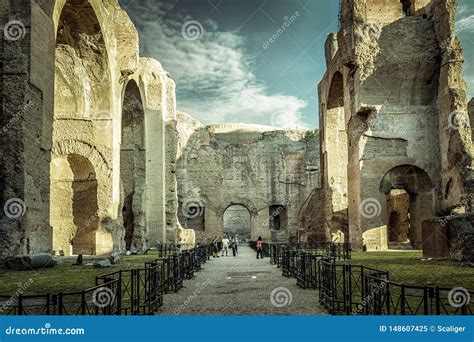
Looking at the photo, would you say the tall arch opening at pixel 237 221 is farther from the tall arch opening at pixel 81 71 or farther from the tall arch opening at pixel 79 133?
the tall arch opening at pixel 81 71

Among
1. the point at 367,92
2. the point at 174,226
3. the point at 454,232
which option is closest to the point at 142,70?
the point at 174,226

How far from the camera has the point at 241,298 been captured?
294 inches

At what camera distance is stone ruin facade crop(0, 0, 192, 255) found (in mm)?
10984

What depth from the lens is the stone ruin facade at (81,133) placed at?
36.0 feet

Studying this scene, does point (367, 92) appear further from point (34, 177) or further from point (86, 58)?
point (34, 177)

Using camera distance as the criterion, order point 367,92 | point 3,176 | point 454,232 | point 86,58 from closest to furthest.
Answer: point 3,176, point 454,232, point 86,58, point 367,92

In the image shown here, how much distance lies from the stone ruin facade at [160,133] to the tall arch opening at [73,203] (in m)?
0.05

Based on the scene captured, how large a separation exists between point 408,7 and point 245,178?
1599 cm

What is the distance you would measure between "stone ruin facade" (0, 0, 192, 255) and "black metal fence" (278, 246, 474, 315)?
615cm

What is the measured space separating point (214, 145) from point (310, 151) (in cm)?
654

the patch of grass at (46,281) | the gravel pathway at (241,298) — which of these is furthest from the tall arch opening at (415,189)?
the patch of grass at (46,281)

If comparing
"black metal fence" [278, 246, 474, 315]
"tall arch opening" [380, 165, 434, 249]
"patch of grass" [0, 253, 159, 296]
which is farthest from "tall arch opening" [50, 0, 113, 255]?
"tall arch opening" [380, 165, 434, 249]

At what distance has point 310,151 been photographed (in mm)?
34781

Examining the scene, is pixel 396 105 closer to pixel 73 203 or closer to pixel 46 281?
pixel 73 203
